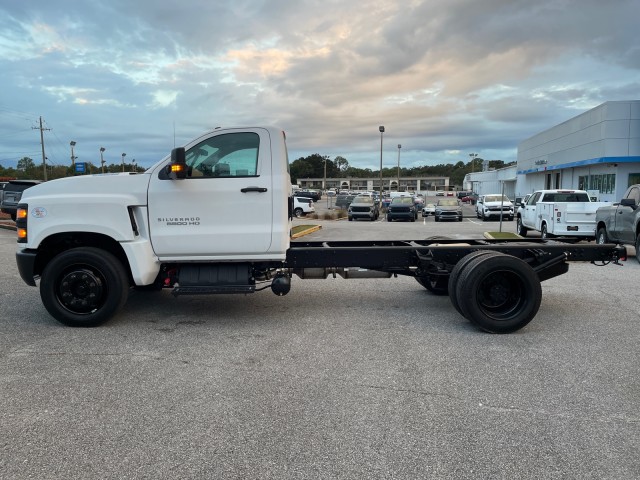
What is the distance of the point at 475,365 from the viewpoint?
4898 millimetres

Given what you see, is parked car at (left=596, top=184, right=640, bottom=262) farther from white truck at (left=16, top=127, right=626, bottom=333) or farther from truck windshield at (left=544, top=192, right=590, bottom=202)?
white truck at (left=16, top=127, right=626, bottom=333)

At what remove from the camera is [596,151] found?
34625mm

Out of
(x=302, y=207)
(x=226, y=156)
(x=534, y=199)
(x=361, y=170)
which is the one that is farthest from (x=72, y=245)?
(x=361, y=170)

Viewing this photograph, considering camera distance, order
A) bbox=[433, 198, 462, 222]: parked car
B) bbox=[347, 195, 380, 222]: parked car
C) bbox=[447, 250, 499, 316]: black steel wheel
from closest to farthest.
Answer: bbox=[447, 250, 499, 316]: black steel wheel → bbox=[433, 198, 462, 222]: parked car → bbox=[347, 195, 380, 222]: parked car

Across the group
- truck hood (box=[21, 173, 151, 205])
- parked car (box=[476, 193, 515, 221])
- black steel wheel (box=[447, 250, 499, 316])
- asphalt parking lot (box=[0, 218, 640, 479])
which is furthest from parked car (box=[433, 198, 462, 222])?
truck hood (box=[21, 173, 151, 205])

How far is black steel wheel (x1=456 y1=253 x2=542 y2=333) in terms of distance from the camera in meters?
5.88

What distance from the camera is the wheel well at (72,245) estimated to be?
6.17m

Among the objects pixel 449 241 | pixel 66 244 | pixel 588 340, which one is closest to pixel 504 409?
pixel 588 340

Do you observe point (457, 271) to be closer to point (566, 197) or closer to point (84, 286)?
point (84, 286)

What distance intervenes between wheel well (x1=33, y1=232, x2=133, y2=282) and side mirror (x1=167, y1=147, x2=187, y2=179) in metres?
1.27

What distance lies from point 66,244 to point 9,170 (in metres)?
117

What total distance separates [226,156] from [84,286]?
2.32 meters

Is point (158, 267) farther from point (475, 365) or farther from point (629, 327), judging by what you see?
point (629, 327)

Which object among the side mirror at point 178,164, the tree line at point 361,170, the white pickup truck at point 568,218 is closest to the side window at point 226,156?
the side mirror at point 178,164
